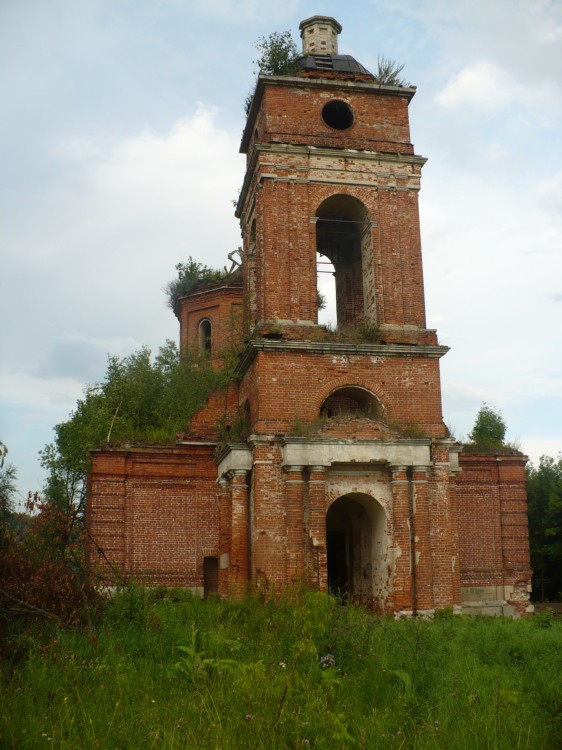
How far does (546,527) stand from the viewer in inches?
1207

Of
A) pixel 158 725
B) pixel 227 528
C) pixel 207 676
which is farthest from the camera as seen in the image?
pixel 227 528

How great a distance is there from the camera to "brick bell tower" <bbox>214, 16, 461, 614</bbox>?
14898mm

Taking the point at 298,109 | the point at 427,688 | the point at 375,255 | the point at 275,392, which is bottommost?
the point at 427,688

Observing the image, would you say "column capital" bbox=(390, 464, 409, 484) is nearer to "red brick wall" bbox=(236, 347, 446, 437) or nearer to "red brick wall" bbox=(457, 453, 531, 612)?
A: "red brick wall" bbox=(236, 347, 446, 437)

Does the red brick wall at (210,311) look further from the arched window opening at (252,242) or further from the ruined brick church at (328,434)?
the ruined brick church at (328,434)

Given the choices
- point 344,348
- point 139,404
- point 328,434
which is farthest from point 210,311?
point 328,434

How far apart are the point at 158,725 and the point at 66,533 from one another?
14.5ft

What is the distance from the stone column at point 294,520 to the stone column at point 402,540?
6.13 feet

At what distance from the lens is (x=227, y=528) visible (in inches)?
647

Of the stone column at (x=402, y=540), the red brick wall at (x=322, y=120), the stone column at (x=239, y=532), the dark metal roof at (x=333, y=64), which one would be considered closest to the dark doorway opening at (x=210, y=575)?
the stone column at (x=239, y=532)

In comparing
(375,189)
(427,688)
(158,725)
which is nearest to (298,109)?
(375,189)

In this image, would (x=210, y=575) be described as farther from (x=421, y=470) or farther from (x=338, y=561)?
(x=421, y=470)

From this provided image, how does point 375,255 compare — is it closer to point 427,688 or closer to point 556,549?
point 427,688

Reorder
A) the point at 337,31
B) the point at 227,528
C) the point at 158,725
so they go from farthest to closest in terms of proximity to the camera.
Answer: the point at 337,31
the point at 227,528
the point at 158,725
